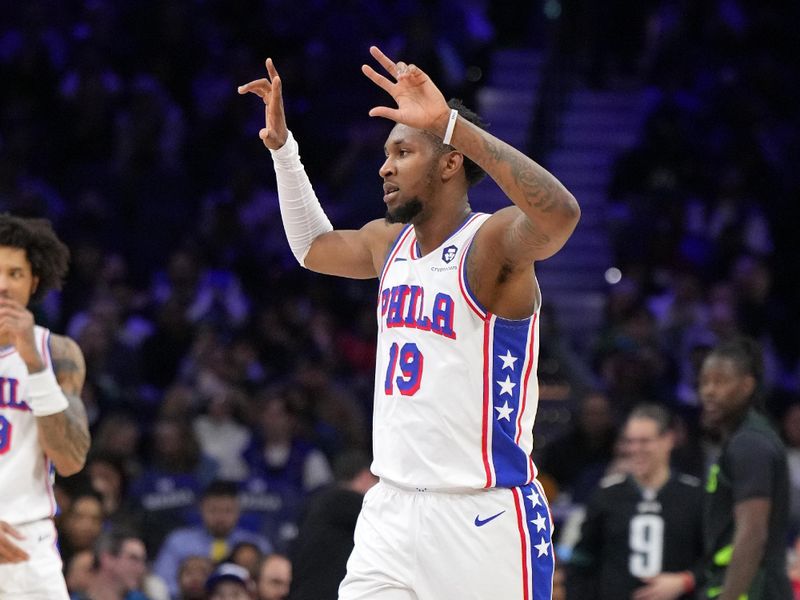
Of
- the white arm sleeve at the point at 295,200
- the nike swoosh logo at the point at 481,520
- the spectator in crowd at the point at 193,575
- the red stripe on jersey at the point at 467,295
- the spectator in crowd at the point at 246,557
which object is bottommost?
the spectator in crowd at the point at 193,575

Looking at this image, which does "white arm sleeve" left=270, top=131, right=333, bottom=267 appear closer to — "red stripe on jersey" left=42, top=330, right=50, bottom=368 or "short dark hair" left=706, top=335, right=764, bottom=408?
"red stripe on jersey" left=42, top=330, right=50, bottom=368

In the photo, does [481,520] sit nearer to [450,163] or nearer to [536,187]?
[536,187]

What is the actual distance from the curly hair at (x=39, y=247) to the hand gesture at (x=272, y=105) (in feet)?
3.10

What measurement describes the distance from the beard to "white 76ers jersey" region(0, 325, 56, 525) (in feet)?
4.66

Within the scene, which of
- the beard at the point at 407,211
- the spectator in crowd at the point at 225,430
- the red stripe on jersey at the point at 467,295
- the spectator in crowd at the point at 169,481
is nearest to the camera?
the red stripe on jersey at the point at 467,295

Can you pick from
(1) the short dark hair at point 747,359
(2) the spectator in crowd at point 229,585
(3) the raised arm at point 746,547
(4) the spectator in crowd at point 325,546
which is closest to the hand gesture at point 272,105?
(4) the spectator in crowd at point 325,546

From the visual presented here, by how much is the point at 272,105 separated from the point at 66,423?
1.37 m

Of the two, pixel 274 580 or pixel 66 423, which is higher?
pixel 66 423

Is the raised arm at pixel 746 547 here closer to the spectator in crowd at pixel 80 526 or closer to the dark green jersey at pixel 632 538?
the dark green jersey at pixel 632 538

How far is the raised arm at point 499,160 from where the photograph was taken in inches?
172

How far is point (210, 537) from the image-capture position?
9125 mm

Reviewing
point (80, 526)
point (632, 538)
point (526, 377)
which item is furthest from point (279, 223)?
point (526, 377)

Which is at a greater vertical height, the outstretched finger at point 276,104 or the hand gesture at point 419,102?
the outstretched finger at point 276,104

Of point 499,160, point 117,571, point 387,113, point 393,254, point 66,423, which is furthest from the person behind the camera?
point 117,571
